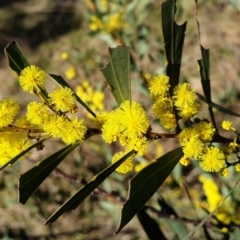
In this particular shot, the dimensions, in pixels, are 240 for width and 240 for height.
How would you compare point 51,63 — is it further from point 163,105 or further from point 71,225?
point 163,105

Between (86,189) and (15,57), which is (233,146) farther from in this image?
(15,57)

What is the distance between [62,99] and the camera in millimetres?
859

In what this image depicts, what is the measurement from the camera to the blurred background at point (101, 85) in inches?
81.6

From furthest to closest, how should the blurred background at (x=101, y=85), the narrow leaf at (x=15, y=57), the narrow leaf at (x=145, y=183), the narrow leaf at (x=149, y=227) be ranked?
the blurred background at (x=101, y=85) < the narrow leaf at (x=149, y=227) < the narrow leaf at (x=15, y=57) < the narrow leaf at (x=145, y=183)

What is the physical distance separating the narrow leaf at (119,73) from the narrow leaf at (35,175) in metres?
0.15

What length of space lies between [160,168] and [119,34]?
126 cm

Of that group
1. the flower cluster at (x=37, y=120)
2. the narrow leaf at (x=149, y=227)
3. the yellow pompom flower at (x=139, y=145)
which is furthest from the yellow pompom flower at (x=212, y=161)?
the narrow leaf at (x=149, y=227)

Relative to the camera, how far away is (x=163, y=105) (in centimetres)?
90

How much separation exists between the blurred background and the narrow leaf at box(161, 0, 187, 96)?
1.83 ft

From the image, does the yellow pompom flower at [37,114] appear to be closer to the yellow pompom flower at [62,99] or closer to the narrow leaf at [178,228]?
the yellow pompom flower at [62,99]

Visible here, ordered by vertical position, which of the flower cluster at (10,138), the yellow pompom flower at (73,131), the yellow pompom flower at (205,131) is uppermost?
the flower cluster at (10,138)

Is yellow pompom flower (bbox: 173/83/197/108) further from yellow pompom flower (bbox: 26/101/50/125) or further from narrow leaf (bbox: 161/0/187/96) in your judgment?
yellow pompom flower (bbox: 26/101/50/125)

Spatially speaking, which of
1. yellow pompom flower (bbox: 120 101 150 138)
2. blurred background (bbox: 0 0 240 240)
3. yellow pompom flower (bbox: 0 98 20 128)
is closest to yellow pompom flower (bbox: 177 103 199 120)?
yellow pompom flower (bbox: 120 101 150 138)

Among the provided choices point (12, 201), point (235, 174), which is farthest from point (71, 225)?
point (235, 174)
